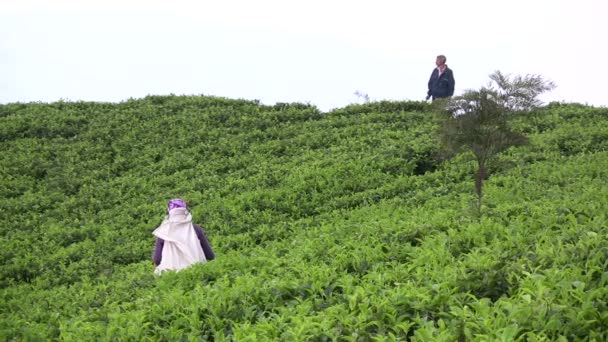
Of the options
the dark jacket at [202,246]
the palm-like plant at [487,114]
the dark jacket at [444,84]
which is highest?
the dark jacket at [444,84]

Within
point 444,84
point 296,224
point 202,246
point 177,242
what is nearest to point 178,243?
point 177,242

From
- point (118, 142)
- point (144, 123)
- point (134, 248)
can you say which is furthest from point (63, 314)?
point (144, 123)

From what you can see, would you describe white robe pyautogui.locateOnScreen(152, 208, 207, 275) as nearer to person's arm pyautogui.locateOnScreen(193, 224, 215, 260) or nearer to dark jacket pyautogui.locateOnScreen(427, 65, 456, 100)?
person's arm pyautogui.locateOnScreen(193, 224, 215, 260)

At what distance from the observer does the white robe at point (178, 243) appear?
28.2ft

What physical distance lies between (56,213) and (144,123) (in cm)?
594

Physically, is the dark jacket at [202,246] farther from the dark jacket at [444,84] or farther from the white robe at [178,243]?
the dark jacket at [444,84]

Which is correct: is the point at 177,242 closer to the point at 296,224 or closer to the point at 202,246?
the point at 202,246

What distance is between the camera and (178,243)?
28.2ft

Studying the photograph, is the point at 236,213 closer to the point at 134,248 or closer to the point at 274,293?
the point at 134,248

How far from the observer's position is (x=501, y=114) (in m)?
8.59

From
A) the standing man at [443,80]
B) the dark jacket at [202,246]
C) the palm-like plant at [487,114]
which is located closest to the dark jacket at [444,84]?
the standing man at [443,80]

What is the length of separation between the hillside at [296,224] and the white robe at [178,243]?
0.37 m

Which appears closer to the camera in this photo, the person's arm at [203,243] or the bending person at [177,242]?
the bending person at [177,242]

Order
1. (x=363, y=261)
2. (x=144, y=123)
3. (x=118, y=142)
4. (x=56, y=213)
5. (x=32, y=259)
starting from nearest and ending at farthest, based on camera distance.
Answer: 1. (x=363, y=261)
2. (x=32, y=259)
3. (x=56, y=213)
4. (x=118, y=142)
5. (x=144, y=123)
